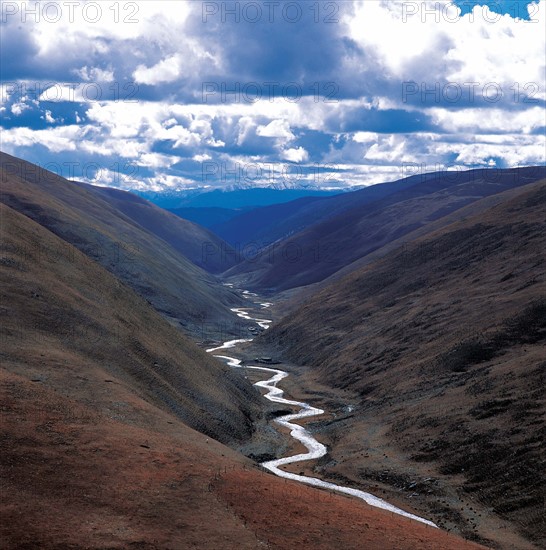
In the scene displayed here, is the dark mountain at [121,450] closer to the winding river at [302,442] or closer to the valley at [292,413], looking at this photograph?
the valley at [292,413]

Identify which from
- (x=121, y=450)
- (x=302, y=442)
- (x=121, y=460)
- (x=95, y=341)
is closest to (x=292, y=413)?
(x=302, y=442)

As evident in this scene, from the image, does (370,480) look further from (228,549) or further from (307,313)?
(307,313)

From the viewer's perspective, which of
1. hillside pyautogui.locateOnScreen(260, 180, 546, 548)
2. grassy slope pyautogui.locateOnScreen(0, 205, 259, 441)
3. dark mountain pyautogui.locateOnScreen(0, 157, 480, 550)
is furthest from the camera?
grassy slope pyautogui.locateOnScreen(0, 205, 259, 441)

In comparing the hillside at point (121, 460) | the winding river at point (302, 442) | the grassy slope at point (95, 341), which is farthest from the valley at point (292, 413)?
the winding river at point (302, 442)

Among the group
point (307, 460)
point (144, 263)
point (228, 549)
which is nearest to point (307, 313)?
point (144, 263)

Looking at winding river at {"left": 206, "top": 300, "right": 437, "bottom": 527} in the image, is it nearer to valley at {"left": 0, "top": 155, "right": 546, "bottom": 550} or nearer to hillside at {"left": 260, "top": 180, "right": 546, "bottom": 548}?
valley at {"left": 0, "top": 155, "right": 546, "bottom": 550}

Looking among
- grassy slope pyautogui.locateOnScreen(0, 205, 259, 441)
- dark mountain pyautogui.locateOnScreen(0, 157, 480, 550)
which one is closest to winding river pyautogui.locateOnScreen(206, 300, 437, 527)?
dark mountain pyautogui.locateOnScreen(0, 157, 480, 550)
